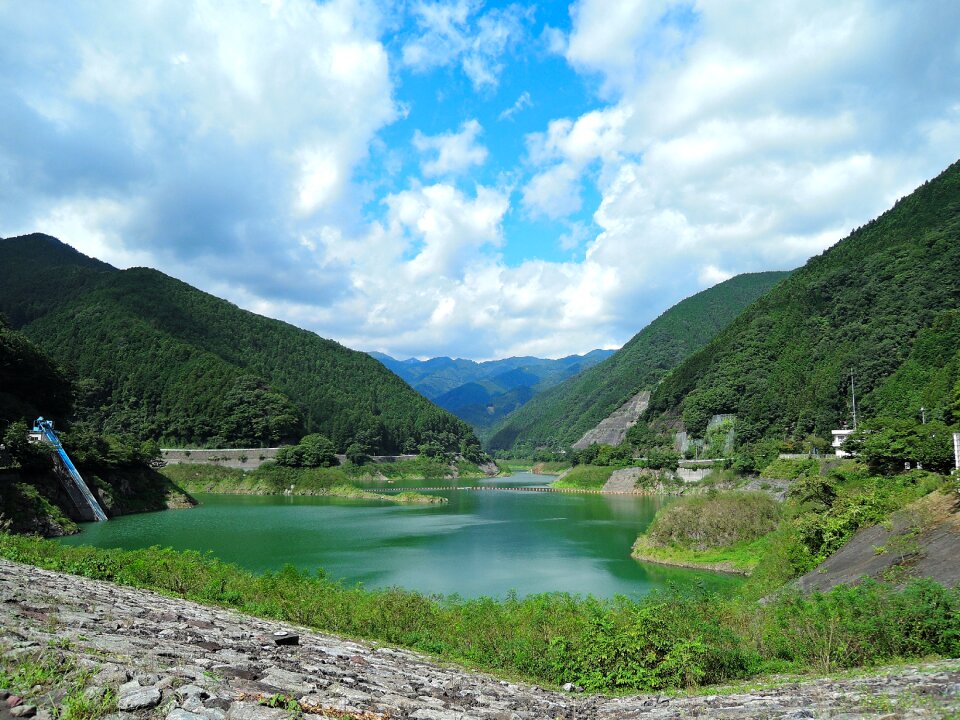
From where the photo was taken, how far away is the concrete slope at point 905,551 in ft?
46.1

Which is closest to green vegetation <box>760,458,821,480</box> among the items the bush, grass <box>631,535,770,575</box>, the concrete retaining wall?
the bush

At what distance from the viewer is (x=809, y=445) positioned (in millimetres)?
65000

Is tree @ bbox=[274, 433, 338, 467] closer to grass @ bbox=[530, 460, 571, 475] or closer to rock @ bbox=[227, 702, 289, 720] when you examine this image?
grass @ bbox=[530, 460, 571, 475]

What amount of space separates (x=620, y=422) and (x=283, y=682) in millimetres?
143988

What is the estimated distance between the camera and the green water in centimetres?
2725

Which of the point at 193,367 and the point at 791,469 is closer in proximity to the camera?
the point at 791,469

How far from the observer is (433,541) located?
3938cm

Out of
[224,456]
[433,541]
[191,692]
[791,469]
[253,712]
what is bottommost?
[433,541]

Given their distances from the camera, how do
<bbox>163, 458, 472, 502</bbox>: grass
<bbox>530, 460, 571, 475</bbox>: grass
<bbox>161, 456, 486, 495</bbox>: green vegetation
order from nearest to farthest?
<bbox>163, 458, 472, 502</bbox>: grass
<bbox>161, 456, 486, 495</bbox>: green vegetation
<bbox>530, 460, 571, 475</bbox>: grass

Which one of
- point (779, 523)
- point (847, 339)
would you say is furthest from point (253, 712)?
point (847, 339)

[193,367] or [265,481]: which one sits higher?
[193,367]

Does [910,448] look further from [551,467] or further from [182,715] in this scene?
[551,467]

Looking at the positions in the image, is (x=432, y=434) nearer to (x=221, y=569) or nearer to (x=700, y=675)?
(x=221, y=569)

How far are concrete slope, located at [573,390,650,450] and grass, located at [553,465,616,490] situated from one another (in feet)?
142
